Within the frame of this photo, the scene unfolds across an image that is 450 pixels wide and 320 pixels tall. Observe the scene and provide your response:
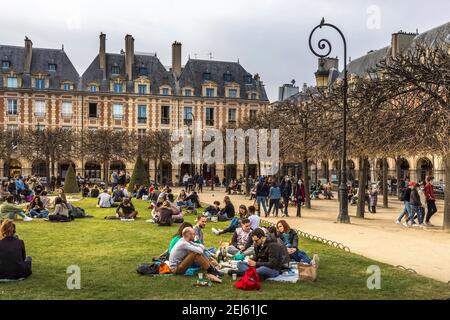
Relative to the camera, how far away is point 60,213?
52.9ft

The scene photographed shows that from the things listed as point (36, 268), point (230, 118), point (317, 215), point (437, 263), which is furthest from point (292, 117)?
point (230, 118)

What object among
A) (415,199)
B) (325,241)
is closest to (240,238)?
(325,241)

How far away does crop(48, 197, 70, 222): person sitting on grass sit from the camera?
15.9 metres

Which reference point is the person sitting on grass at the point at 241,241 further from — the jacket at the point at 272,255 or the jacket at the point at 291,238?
the jacket at the point at 272,255

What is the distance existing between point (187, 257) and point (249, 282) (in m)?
1.36

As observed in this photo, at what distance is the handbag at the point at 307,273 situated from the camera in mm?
7750

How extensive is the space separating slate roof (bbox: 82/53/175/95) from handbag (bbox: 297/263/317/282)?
46.0 meters

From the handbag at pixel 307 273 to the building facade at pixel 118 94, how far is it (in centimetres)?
3954

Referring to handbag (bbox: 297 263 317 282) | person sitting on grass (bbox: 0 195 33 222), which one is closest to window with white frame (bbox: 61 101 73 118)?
person sitting on grass (bbox: 0 195 33 222)

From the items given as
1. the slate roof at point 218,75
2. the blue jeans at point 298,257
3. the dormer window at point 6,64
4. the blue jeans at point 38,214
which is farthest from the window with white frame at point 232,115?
the blue jeans at point 298,257

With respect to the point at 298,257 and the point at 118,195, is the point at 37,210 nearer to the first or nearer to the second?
the point at 118,195

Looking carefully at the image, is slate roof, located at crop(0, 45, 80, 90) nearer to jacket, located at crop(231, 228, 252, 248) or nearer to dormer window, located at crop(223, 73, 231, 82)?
dormer window, located at crop(223, 73, 231, 82)

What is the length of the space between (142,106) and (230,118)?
9.73m
